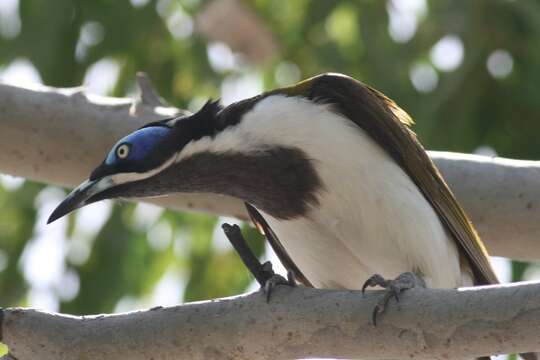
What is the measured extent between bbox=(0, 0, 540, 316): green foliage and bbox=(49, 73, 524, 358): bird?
1.30 meters

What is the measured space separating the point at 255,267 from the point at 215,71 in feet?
8.82

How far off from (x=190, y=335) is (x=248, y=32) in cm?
289

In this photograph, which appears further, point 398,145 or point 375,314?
point 398,145

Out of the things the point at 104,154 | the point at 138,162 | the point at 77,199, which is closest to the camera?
the point at 77,199

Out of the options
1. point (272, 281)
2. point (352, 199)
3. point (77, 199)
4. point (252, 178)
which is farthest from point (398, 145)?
point (77, 199)

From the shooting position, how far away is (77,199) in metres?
4.48

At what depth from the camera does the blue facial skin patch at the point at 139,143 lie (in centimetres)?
457

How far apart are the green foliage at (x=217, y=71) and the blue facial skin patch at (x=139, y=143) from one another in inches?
64.1

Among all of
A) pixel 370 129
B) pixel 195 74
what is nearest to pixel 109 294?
pixel 195 74

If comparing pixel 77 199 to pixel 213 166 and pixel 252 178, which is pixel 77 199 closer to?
pixel 213 166

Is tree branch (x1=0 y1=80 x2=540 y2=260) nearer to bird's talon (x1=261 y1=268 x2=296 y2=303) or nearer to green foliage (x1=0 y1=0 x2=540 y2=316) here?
green foliage (x1=0 y1=0 x2=540 y2=316)

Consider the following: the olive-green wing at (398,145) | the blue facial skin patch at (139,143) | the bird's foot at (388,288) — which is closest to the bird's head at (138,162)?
the blue facial skin patch at (139,143)

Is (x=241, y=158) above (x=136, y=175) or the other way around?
above

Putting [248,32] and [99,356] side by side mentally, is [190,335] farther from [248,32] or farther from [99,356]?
[248,32]
